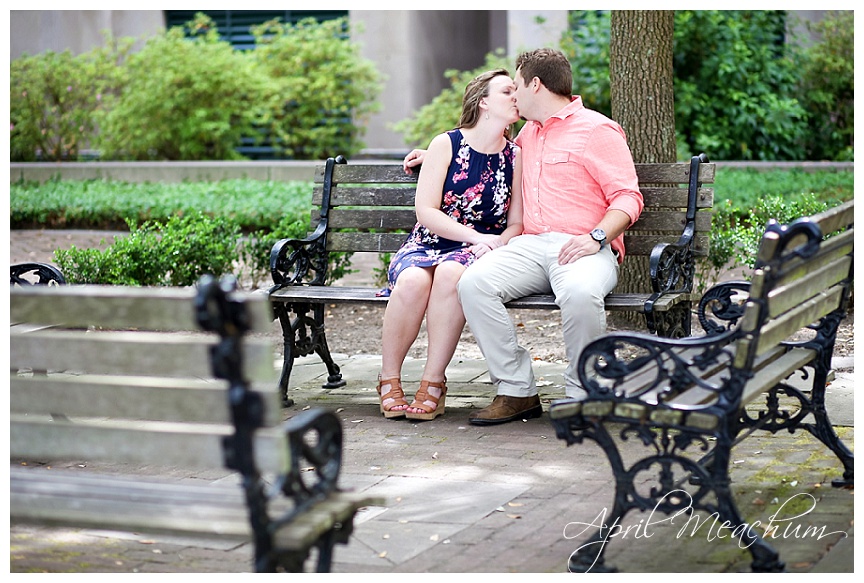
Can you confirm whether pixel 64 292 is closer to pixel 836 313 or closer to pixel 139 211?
pixel 836 313

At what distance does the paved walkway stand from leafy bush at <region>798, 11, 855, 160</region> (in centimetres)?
1055

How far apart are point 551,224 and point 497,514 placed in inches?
65.7

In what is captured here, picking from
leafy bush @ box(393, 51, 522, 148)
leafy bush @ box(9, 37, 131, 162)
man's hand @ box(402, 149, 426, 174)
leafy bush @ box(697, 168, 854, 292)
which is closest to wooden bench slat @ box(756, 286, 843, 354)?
man's hand @ box(402, 149, 426, 174)

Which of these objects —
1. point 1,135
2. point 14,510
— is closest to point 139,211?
point 1,135

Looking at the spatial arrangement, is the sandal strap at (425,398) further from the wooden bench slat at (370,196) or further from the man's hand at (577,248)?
the wooden bench slat at (370,196)

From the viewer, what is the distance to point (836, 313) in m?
4.15

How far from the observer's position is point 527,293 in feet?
17.0

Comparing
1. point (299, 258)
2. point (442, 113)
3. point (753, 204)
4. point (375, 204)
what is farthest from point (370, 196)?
point (442, 113)

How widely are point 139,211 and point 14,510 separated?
9.86 meters

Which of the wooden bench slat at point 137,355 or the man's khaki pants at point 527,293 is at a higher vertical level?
the wooden bench slat at point 137,355

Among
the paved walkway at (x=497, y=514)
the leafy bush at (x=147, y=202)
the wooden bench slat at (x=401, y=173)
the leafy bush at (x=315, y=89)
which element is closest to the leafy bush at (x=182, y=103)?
the leafy bush at (x=315, y=89)

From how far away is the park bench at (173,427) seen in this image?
2.52m

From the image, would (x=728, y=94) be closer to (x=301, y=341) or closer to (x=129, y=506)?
(x=301, y=341)

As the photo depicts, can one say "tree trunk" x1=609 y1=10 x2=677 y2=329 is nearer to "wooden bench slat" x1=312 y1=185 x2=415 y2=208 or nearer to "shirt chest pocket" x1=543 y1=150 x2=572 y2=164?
"wooden bench slat" x1=312 y1=185 x2=415 y2=208
